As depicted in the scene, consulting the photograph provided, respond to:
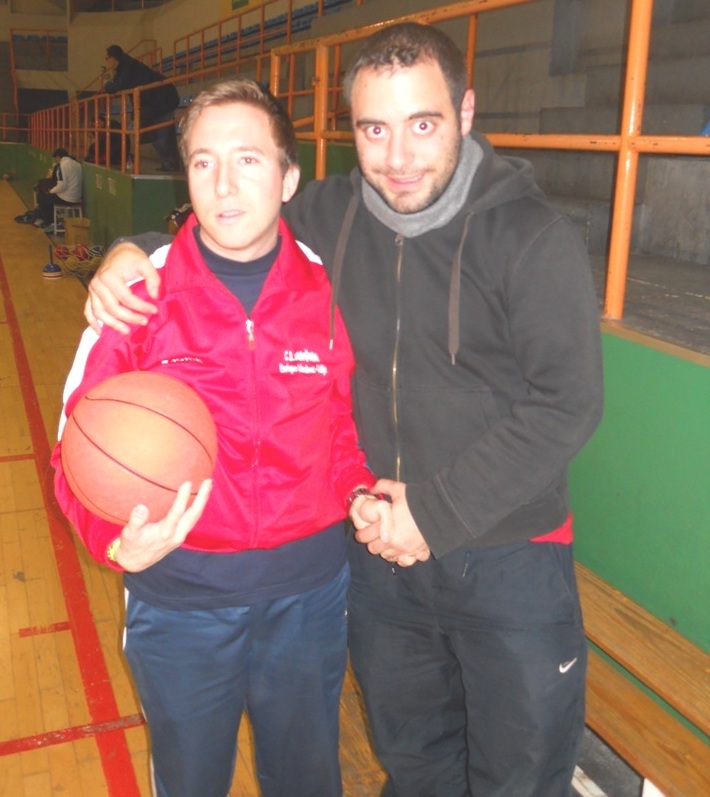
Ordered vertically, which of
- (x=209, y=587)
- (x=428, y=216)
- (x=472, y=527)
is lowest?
(x=209, y=587)

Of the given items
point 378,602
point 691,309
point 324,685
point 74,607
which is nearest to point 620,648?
point 378,602

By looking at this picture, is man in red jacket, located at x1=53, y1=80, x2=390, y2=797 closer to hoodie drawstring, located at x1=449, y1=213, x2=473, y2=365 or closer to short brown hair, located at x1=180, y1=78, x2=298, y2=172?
short brown hair, located at x1=180, y1=78, x2=298, y2=172

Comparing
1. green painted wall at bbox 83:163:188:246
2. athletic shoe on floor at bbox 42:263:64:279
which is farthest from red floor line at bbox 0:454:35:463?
green painted wall at bbox 83:163:188:246

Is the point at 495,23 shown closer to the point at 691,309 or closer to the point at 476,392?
the point at 691,309

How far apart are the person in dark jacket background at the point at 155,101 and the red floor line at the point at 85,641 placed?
232 inches

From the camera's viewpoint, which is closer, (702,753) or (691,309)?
(702,753)

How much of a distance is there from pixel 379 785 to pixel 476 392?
1289mm

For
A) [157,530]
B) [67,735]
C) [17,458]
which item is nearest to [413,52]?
[157,530]

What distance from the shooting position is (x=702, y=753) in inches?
70.2

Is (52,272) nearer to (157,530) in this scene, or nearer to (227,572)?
(227,572)

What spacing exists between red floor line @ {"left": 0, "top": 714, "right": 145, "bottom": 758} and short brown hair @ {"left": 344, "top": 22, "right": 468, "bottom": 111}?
6.47 ft

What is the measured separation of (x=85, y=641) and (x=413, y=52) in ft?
7.52

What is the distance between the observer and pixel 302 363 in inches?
57.5

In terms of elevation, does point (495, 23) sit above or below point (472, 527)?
above
